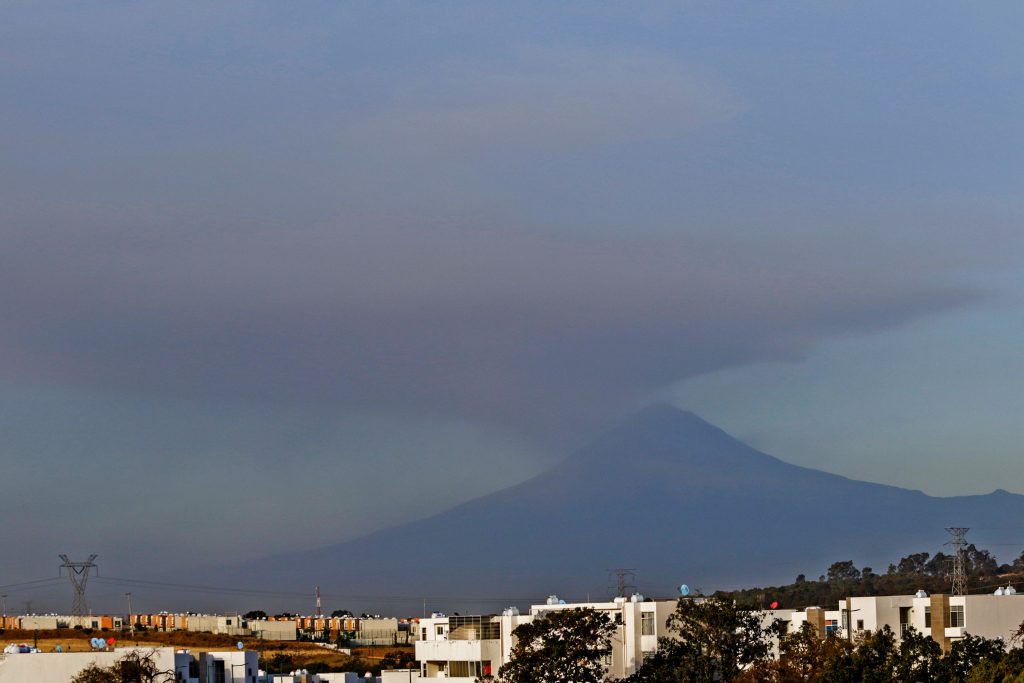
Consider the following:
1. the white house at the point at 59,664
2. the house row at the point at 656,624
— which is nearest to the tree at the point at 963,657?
the house row at the point at 656,624

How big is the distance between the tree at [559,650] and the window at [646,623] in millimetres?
10190

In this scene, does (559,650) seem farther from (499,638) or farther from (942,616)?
(942,616)

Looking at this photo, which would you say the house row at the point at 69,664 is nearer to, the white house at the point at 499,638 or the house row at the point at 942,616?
the white house at the point at 499,638

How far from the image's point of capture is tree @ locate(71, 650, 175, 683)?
311 feet

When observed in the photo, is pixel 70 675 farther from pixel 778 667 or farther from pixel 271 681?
pixel 778 667

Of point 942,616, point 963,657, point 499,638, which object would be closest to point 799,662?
point 963,657

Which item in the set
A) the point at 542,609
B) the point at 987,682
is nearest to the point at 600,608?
the point at 542,609

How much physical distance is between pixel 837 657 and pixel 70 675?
155ft

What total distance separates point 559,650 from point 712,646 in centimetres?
881

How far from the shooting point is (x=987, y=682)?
6431cm

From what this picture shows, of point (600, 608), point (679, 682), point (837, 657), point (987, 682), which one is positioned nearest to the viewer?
point (987, 682)

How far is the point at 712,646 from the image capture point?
298 ft

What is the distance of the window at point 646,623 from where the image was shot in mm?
106812

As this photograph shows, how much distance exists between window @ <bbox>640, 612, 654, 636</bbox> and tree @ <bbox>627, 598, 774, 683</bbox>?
45.3 feet
